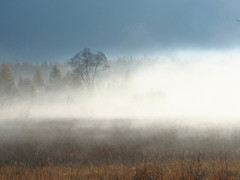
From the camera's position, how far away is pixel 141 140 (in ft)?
45.9

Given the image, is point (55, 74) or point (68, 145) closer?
point (68, 145)

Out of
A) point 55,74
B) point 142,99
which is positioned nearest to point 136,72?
point 55,74

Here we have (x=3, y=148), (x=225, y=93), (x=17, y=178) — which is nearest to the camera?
(x=17, y=178)

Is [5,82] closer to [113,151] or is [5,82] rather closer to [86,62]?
[86,62]

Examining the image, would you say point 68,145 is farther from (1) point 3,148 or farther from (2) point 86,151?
(1) point 3,148

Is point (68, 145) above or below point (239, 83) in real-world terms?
below

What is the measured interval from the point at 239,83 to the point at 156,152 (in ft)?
148

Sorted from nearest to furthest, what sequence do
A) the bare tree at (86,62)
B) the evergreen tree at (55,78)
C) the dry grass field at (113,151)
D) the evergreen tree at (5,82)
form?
1. the dry grass field at (113,151)
2. the bare tree at (86,62)
3. the evergreen tree at (5,82)
4. the evergreen tree at (55,78)

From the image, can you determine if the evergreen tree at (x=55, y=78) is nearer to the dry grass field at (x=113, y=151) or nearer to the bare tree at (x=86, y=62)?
the bare tree at (x=86, y=62)

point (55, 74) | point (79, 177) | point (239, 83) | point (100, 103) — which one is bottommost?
point (79, 177)

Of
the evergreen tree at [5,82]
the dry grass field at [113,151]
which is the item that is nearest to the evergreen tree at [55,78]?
the evergreen tree at [5,82]

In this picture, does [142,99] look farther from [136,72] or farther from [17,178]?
[136,72]

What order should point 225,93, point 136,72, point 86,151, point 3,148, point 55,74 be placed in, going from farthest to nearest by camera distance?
point 136,72
point 55,74
point 225,93
point 3,148
point 86,151

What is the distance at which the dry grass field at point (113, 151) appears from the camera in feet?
28.2
